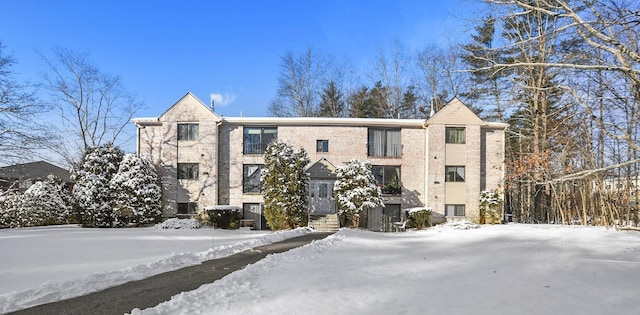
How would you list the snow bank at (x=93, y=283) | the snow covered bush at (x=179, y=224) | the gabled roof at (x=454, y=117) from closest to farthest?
1. the snow bank at (x=93, y=283)
2. the snow covered bush at (x=179, y=224)
3. the gabled roof at (x=454, y=117)

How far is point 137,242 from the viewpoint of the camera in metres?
11.9

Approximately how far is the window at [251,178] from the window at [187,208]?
114 inches

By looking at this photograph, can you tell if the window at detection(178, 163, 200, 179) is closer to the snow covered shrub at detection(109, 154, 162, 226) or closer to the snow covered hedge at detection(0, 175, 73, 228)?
the snow covered shrub at detection(109, 154, 162, 226)

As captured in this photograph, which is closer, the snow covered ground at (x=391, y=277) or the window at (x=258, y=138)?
the snow covered ground at (x=391, y=277)

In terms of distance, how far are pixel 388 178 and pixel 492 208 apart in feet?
19.0

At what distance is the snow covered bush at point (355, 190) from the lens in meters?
17.4

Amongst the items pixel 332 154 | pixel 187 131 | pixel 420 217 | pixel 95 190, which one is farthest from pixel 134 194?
pixel 420 217

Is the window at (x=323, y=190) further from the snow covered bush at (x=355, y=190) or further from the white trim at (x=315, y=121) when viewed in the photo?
the white trim at (x=315, y=121)

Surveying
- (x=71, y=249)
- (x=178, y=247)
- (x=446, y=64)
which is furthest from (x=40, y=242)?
(x=446, y=64)

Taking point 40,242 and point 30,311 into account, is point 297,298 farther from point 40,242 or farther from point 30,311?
point 40,242

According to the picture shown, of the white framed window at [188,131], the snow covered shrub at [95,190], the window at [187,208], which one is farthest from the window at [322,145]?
the snow covered shrub at [95,190]

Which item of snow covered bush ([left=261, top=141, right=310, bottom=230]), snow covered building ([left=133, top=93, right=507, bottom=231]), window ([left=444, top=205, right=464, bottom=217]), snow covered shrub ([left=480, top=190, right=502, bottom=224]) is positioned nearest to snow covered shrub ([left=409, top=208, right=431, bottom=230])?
snow covered building ([left=133, top=93, right=507, bottom=231])

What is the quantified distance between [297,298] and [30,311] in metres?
3.65

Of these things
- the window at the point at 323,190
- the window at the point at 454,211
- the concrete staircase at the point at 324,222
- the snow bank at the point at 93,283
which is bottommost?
the concrete staircase at the point at 324,222
